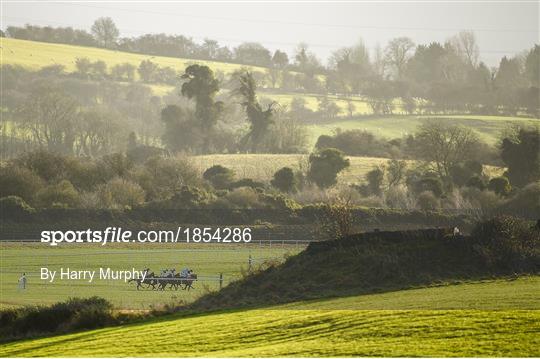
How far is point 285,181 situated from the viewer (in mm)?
52531

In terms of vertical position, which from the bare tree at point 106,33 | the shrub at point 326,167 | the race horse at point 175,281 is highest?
the bare tree at point 106,33

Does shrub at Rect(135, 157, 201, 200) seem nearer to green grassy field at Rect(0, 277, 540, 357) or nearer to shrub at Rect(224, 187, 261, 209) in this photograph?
shrub at Rect(224, 187, 261, 209)

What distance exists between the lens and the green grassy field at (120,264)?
27.8 m

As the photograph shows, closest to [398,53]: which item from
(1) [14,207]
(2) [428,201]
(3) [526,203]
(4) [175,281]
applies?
(2) [428,201]

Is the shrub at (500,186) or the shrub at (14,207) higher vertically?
the shrub at (500,186)

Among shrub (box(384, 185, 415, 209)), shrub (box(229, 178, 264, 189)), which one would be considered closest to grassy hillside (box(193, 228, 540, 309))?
shrub (box(384, 185, 415, 209))

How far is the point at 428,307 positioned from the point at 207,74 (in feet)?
159

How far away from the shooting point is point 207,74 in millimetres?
66938

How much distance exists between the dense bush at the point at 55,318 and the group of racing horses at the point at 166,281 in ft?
18.1

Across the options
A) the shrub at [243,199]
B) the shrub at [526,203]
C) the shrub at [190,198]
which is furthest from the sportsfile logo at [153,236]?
the shrub at [526,203]

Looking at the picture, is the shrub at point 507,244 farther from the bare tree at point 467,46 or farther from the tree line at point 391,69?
the bare tree at point 467,46

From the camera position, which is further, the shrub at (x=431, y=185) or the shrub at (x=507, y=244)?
the shrub at (x=431, y=185)

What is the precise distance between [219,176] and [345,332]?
116 ft

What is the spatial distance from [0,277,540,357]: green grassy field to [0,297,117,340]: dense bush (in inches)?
45.6
